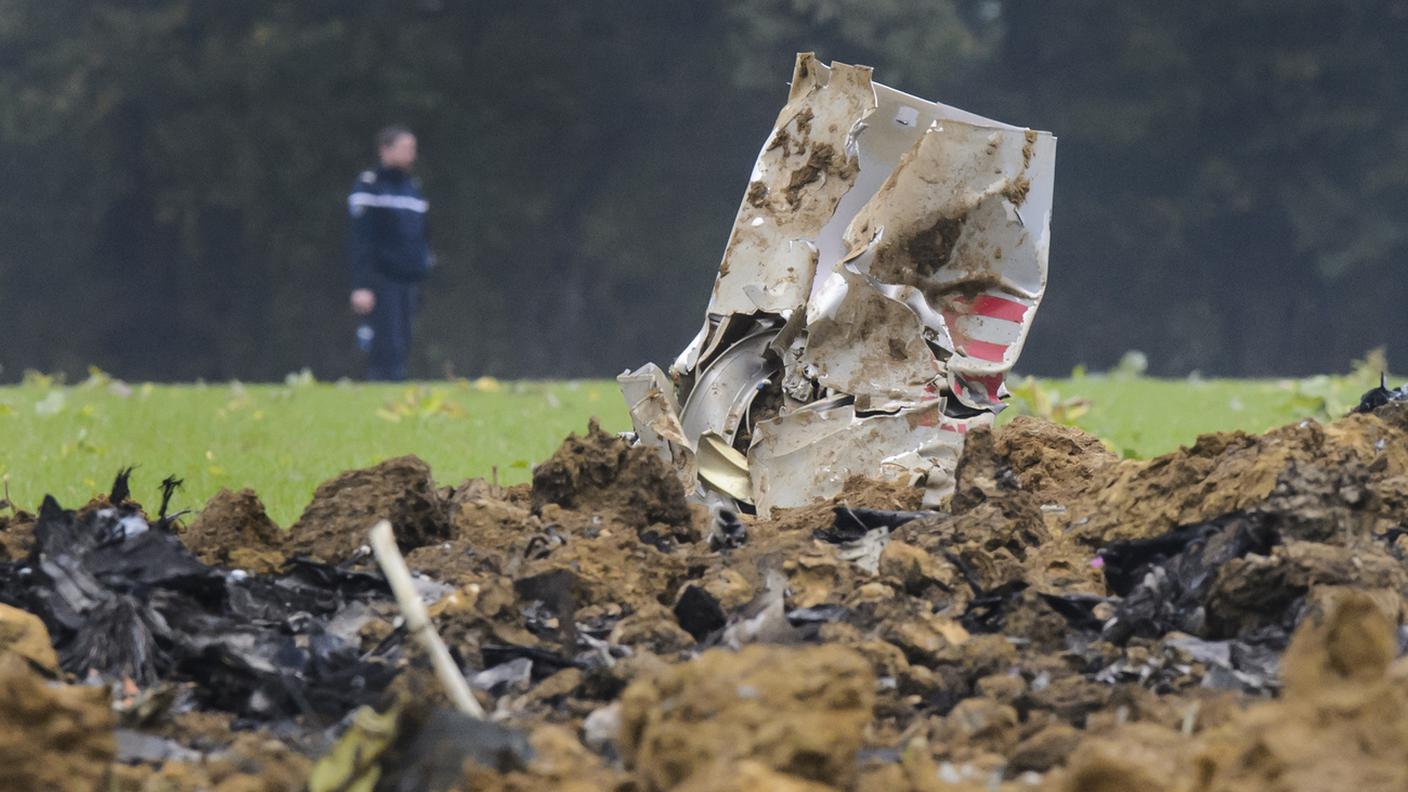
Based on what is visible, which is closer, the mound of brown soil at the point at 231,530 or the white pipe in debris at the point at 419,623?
the white pipe in debris at the point at 419,623

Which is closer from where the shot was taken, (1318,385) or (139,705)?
(139,705)

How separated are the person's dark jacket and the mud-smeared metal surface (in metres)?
13.3

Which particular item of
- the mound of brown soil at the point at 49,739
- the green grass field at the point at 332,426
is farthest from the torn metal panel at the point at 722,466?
the mound of brown soil at the point at 49,739

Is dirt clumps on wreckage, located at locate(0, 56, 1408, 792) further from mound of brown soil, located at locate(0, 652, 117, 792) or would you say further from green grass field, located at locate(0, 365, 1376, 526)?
green grass field, located at locate(0, 365, 1376, 526)

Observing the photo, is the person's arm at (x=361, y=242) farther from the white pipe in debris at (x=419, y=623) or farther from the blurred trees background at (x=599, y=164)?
the white pipe in debris at (x=419, y=623)

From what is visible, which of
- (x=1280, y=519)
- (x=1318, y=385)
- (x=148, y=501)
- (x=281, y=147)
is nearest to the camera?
(x=1280, y=519)

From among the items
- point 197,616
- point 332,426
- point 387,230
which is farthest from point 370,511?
point 387,230

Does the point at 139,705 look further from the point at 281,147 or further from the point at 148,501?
the point at 281,147

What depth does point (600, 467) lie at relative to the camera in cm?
413


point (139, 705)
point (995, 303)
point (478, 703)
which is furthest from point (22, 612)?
point (995, 303)

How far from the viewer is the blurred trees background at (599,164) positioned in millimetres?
27531

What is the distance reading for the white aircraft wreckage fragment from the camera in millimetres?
4598

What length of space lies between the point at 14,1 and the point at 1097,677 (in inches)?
1113

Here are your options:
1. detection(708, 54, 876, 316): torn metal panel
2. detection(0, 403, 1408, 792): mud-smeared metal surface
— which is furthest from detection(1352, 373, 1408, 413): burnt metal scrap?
detection(708, 54, 876, 316): torn metal panel
